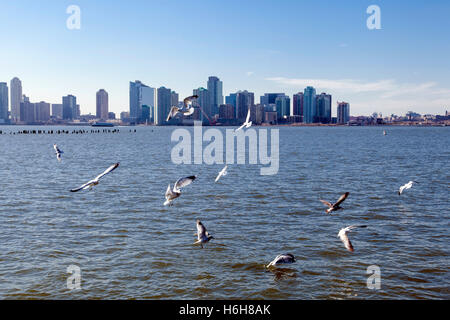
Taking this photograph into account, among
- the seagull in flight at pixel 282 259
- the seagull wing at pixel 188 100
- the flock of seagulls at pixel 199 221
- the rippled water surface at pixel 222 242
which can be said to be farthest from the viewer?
the seagull wing at pixel 188 100

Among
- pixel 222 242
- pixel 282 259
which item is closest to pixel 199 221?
pixel 282 259

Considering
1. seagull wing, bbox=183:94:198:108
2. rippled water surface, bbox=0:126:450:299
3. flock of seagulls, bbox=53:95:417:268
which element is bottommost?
rippled water surface, bbox=0:126:450:299

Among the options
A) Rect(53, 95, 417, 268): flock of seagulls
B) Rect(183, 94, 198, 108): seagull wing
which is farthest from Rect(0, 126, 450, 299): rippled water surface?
Rect(183, 94, 198, 108): seagull wing

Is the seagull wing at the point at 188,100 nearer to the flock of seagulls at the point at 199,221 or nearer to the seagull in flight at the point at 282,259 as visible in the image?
the flock of seagulls at the point at 199,221

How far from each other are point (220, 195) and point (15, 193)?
15.9 m

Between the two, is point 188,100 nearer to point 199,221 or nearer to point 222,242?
point 199,221

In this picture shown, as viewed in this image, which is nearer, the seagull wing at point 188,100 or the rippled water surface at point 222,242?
the rippled water surface at point 222,242

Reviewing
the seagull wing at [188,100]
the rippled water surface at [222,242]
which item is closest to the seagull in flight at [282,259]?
the rippled water surface at [222,242]

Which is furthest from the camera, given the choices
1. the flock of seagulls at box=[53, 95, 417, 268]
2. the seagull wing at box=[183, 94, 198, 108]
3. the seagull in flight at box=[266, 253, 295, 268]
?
the seagull wing at box=[183, 94, 198, 108]

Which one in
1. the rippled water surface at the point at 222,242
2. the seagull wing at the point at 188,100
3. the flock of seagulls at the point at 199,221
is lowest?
the rippled water surface at the point at 222,242

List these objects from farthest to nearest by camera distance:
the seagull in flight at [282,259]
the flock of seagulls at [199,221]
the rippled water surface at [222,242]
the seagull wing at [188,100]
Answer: the seagull wing at [188,100] → the seagull in flight at [282,259] → the rippled water surface at [222,242] → the flock of seagulls at [199,221]

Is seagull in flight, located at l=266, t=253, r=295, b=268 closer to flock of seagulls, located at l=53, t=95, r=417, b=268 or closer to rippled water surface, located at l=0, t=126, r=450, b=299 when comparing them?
flock of seagulls, located at l=53, t=95, r=417, b=268

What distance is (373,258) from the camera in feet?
58.5
